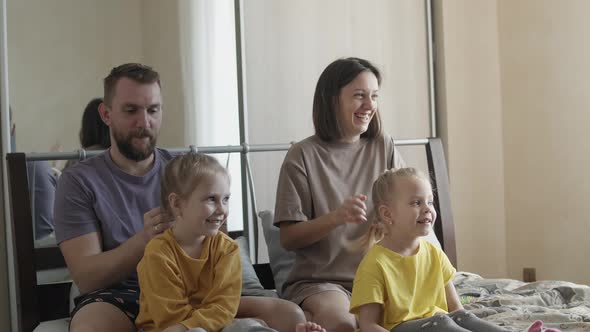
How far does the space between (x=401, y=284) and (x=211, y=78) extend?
54.8 inches

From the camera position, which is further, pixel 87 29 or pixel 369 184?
pixel 87 29

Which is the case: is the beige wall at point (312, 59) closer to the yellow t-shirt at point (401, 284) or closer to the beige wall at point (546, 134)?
the beige wall at point (546, 134)

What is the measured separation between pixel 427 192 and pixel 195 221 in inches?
21.7

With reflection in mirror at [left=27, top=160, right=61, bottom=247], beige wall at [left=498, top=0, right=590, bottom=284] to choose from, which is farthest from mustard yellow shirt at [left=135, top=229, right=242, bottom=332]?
beige wall at [left=498, top=0, right=590, bottom=284]

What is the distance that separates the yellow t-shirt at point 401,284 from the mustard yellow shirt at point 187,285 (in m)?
0.30

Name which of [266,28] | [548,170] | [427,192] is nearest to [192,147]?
[266,28]

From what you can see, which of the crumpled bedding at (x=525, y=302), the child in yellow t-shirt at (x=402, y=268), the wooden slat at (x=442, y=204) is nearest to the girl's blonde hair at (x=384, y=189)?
the child in yellow t-shirt at (x=402, y=268)

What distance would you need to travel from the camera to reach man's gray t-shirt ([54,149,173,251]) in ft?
7.15

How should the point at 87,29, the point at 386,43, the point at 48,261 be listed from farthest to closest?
1. the point at 386,43
2. the point at 87,29
3. the point at 48,261

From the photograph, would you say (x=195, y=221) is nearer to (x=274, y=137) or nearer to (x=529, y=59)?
(x=274, y=137)

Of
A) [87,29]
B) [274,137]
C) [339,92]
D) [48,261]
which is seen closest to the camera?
[339,92]

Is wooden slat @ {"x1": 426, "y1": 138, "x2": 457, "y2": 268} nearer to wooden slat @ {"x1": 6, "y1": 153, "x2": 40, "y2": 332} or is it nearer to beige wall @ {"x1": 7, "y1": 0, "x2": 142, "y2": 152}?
beige wall @ {"x1": 7, "y1": 0, "x2": 142, "y2": 152}

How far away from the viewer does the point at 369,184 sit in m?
2.44

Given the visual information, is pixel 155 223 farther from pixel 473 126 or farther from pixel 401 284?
pixel 473 126
